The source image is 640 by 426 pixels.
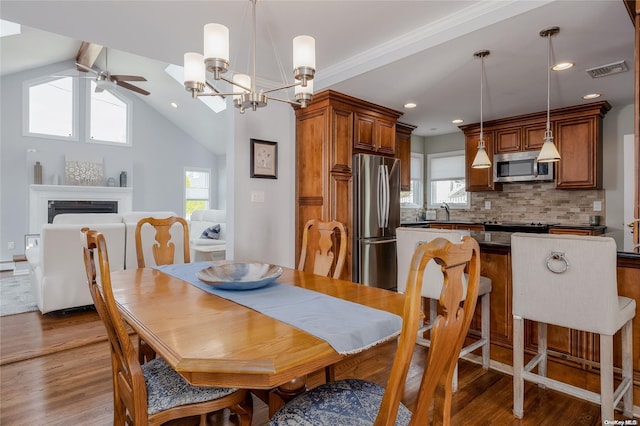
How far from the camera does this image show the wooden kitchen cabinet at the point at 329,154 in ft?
12.0

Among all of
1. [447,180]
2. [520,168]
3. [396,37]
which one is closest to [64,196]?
[396,37]

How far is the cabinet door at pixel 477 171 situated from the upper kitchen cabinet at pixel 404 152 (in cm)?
88

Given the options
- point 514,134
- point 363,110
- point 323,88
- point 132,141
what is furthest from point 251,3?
point 132,141

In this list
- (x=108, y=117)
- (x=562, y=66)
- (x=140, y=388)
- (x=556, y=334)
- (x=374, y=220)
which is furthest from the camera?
(x=108, y=117)

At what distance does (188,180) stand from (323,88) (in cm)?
648

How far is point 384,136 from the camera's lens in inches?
169

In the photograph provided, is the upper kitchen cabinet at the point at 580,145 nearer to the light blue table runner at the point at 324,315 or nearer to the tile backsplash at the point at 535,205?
the tile backsplash at the point at 535,205

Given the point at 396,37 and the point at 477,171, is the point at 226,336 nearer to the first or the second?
the point at 396,37

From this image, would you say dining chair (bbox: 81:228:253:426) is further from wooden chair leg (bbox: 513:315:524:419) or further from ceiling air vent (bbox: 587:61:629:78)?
ceiling air vent (bbox: 587:61:629:78)

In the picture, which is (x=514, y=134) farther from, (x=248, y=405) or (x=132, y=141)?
(x=132, y=141)

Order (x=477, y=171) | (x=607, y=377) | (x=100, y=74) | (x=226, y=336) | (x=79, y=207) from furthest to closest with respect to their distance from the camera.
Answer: (x=79, y=207) < (x=477, y=171) < (x=100, y=74) < (x=607, y=377) < (x=226, y=336)

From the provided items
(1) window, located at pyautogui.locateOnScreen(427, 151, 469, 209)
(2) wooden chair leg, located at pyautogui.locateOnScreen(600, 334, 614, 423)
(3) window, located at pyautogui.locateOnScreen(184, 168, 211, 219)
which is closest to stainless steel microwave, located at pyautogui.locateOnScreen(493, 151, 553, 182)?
(1) window, located at pyautogui.locateOnScreen(427, 151, 469, 209)

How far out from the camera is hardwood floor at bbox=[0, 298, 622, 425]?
193 cm

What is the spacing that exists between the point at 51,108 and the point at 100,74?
2.93m
